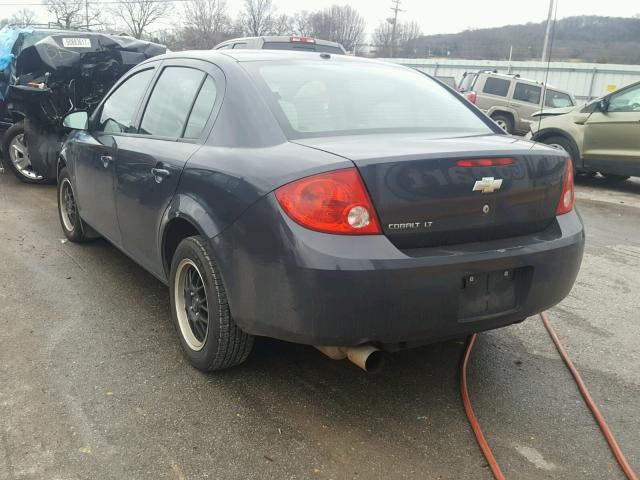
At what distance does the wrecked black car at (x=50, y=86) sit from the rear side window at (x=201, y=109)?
4.83 meters

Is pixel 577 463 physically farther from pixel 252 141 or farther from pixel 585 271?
pixel 585 271

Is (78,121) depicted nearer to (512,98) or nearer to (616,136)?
(616,136)

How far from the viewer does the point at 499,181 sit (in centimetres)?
257

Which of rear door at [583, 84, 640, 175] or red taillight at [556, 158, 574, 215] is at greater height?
red taillight at [556, 158, 574, 215]

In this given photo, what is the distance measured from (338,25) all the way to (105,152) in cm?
6533

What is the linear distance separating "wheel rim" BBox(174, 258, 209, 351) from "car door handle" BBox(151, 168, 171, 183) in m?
0.49

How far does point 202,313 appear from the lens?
312 centimetres

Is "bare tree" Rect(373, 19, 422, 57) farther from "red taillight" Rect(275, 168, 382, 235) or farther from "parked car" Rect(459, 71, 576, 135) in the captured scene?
"red taillight" Rect(275, 168, 382, 235)

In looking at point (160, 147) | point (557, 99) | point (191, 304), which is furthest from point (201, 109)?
point (557, 99)

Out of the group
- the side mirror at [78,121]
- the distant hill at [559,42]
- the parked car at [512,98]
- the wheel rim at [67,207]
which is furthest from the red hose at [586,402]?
the distant hill at [559,42]

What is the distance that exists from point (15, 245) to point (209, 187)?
336 cm

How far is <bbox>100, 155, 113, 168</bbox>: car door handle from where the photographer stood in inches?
155

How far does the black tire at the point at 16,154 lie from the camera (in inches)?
310

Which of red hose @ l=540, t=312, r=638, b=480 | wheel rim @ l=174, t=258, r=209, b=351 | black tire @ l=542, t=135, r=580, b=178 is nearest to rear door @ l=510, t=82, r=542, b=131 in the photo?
black tire @ l=542, t=135, r=580, b=178
